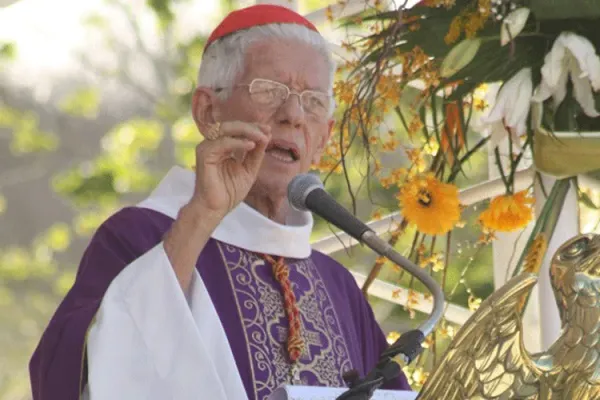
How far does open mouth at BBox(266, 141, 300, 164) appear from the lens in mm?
3320

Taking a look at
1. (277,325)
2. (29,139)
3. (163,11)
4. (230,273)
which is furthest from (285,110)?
(163,11)

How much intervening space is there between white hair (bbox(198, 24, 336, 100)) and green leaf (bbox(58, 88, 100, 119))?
3.73 metres

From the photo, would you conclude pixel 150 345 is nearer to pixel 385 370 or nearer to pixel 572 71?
pixel 385 370

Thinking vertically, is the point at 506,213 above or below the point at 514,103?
below

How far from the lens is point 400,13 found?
11.3 feet

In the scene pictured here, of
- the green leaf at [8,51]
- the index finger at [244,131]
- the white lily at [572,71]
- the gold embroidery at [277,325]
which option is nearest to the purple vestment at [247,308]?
the gold embroidery at [277,325]

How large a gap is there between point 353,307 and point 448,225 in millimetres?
328

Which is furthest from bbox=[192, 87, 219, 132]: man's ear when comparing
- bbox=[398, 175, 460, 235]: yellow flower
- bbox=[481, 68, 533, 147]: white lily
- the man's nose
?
bbox=[481, 68, 533, 147]: white lily

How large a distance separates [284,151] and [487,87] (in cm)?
73

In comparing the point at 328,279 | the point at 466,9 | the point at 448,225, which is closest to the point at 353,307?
the point at 328,279

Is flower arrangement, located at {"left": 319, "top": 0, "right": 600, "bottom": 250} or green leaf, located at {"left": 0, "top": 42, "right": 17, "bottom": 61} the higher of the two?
flower arrangement, located at {"left": 319, "top": 0, "right": 600, "bottom": 250}

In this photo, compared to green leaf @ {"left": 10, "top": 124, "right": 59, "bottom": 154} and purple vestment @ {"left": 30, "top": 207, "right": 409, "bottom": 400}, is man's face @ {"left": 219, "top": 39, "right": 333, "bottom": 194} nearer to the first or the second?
purple vestment @ {"left": 30, "top": 207, "right": 409, "bottom": 400}

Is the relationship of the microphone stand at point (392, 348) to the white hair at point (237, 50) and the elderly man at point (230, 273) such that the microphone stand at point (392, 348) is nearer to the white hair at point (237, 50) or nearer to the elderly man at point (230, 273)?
the elderly man at point (230, 273)

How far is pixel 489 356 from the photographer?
7.70 ft
